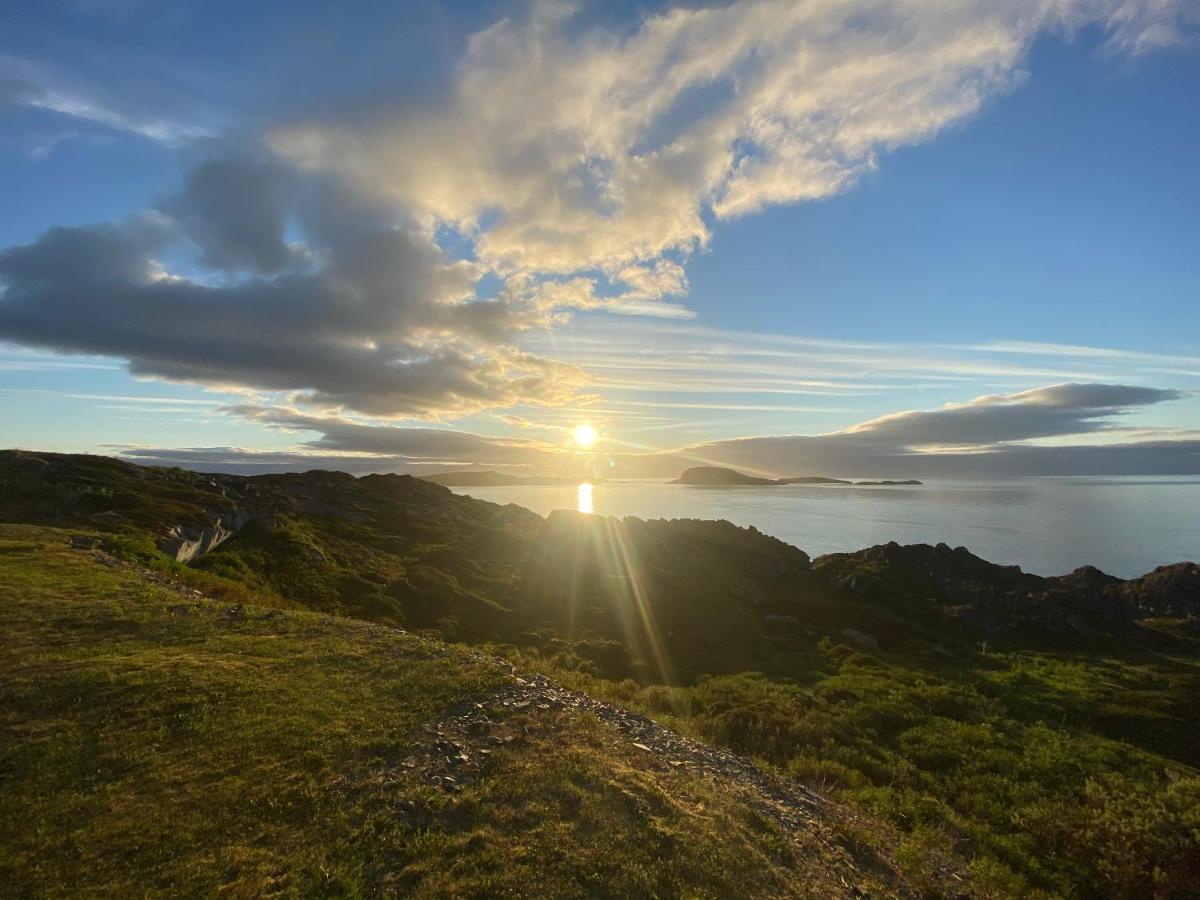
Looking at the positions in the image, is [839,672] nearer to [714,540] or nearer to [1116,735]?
[1116,735]

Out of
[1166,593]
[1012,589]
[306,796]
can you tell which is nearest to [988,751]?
[306,796]

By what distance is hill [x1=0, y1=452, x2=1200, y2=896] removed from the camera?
14.8 metres

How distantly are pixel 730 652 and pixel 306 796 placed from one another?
110ft

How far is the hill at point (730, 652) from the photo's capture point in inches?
582

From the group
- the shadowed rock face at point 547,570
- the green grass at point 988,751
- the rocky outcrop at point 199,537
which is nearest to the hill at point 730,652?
the green grass at point 988,751

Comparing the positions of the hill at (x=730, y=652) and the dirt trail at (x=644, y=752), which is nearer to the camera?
the dirt trail at (x=644, y=752)

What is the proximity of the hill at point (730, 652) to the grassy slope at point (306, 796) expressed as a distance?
174mm

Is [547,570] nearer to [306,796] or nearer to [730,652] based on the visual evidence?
[730,652]

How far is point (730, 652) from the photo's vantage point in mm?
40062

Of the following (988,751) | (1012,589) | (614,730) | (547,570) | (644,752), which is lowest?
(1012,589)

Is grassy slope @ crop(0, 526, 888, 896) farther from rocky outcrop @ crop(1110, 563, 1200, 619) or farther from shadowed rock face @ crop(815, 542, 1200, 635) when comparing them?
rocky outcrop @ crop(1110, 563, 1200, 619)

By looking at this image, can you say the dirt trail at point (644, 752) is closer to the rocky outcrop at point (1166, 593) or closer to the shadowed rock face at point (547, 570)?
the shadowed rock face at point (547, 570)

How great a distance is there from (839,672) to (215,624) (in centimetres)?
3541

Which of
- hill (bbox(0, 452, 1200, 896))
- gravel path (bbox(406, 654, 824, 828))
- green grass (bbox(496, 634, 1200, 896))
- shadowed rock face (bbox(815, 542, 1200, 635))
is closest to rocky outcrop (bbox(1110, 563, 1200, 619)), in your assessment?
shadowed rock face (bbox(815, 542, 1200, 635))
